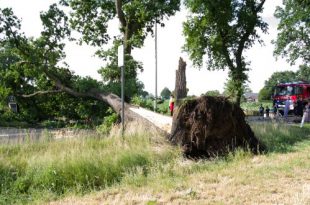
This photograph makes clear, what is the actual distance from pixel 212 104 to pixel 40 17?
12.3m

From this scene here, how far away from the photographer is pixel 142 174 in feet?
23.3

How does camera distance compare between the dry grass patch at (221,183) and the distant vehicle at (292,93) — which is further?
the distant vehicle at (292,93)

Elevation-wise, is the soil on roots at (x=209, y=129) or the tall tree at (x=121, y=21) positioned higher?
the tall tree at (x=121, y=21)

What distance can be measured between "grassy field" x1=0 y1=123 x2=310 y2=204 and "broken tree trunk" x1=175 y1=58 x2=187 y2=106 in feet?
4.43

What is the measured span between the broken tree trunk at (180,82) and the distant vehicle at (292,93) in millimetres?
20423

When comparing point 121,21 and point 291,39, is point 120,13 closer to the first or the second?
point 121,21

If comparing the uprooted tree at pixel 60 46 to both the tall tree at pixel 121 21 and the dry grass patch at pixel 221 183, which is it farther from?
the dry grass patch at pixel 221 183

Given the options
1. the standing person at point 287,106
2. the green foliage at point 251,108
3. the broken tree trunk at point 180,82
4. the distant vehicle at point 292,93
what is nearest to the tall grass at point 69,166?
the broken tree trunk at point 180,82

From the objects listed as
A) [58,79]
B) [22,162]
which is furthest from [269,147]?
[58,79]

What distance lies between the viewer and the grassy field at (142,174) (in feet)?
17.8

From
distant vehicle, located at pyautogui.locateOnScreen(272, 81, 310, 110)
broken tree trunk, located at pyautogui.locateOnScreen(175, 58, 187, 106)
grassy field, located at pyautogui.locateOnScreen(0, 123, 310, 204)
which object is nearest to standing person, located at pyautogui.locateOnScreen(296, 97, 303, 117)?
distant vehicle, located at pyautogui.locateOnScreen(272, 81, 310, 110)

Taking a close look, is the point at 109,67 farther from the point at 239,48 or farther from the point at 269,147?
the point at 239,48

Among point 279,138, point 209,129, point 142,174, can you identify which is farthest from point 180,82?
point 142,174

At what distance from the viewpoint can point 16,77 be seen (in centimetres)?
1920
